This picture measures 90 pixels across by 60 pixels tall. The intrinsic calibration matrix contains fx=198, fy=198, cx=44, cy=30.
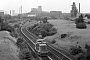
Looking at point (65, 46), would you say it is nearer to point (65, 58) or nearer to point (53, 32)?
point (65, 58)

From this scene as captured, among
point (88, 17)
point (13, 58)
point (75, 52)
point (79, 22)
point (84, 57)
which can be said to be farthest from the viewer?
point (88, 17)

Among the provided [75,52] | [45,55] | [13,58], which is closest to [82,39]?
[75,52]

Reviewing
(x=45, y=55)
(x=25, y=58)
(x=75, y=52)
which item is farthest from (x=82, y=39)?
(x=25, y=58)

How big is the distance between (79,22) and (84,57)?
4283 centimetres

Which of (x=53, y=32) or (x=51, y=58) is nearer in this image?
(x=51, y=58)

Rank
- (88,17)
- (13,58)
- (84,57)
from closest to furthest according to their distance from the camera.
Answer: (13,58)
(84,57)
(88,17)

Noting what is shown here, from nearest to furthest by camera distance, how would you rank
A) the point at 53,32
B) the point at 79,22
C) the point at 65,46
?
the point at 65,46 < the point at 53,32 < the point at 79,22

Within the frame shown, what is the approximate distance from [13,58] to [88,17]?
78411mm

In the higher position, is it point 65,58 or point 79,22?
point 79,22

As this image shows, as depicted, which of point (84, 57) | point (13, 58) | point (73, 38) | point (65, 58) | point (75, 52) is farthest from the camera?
point (73, 38)

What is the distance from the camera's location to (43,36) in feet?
223

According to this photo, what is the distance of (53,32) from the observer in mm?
66438

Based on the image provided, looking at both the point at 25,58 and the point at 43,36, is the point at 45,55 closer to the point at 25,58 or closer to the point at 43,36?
the point at 25,58

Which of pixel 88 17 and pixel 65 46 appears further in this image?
pixel 88 17
